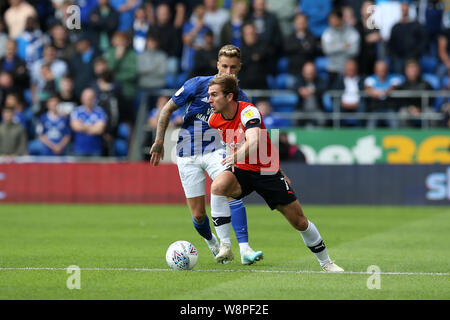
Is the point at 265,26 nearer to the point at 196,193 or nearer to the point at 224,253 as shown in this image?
the point at 196,193

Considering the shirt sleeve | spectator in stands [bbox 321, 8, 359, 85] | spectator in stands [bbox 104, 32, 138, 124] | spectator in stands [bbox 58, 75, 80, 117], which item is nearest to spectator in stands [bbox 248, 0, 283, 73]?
spectator in stands [bbox 321, 8, 359, 85]

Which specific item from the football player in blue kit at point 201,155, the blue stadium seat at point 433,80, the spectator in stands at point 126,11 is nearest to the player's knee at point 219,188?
the football player in blue kit at point 201,155

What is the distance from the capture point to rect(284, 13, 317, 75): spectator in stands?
21.2 m

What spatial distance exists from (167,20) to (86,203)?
5.06 m

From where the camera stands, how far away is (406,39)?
2116 centimetres

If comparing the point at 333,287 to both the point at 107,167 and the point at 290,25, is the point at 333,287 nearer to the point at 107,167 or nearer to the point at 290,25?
the point at 107,167

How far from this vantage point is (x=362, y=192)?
20234 mm

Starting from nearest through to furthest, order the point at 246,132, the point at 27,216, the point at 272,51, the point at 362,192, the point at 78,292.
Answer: the point at 78,292 < the point at 246,132 < the point at 27,216 < the point at 362,192 < the point at 272,51

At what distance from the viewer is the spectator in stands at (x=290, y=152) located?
65.5 feet

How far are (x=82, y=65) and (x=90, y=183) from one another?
3110 mm

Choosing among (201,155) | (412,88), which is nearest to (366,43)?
(412,88)

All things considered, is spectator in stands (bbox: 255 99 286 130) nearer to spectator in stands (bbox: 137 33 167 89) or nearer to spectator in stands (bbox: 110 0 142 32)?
spectator in stands (bbox: 137 33 167 89)

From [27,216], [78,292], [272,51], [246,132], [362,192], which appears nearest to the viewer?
[78,292]

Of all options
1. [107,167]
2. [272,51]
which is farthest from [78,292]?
[272,51]
